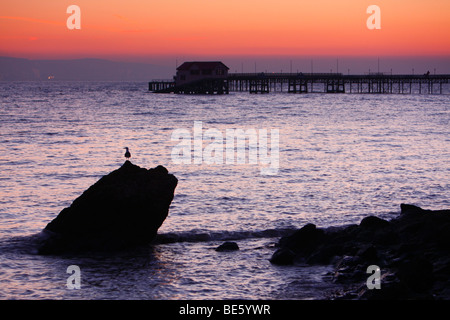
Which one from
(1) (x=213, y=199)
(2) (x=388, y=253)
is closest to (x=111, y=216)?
(2) (x=388, y=253)

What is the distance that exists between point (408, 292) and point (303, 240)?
14.4 ft

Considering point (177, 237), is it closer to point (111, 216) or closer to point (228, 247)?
point (228, 247)

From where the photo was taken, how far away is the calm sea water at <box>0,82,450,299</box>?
12.2 m

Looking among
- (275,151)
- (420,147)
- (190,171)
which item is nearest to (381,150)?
(420,147)

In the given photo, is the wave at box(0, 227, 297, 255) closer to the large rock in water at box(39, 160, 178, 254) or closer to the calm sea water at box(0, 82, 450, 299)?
the calm sea water at box(0, 82, 450, 299)

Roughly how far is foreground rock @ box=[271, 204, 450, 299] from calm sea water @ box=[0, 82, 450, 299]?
59 cm

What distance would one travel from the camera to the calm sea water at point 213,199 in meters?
12.2

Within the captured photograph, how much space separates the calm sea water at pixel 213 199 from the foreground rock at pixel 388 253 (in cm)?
59

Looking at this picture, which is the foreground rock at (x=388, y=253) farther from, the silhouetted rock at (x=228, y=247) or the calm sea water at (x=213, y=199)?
the silhouetted rock at (x=228, y=247)

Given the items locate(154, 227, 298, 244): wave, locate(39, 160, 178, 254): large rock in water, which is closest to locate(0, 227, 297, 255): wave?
locate(154, 227, 298, 244): wave

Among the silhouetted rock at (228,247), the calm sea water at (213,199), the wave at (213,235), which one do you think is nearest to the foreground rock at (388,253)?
the calm sea water at (213,199)
